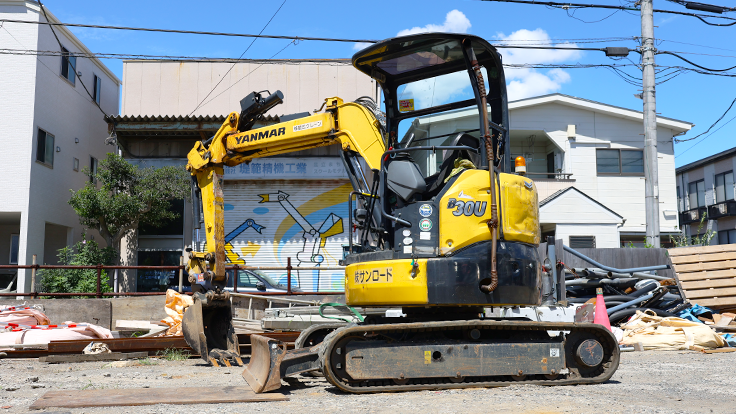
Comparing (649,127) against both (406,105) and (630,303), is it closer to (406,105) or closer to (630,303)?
(630,303)

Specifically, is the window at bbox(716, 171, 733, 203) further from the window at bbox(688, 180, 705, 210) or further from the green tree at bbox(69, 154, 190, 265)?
the green tree at bbox(69, 154, 190, 265)

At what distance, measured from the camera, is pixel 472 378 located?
6.40 metres

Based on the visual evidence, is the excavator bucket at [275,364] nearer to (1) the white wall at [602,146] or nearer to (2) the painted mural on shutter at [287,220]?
(2) the painted mural on shutter at [287,220]

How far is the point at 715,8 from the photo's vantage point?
14984mm

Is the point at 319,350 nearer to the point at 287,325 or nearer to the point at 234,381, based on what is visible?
the point at 234,381

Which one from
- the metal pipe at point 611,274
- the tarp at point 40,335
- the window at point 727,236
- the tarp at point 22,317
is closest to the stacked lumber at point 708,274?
the metal pipe at point 611,274

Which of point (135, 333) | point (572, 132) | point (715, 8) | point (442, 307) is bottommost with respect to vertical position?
point (135, 333)

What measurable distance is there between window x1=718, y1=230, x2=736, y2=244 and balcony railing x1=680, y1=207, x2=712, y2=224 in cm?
145

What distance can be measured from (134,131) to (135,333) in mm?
8873

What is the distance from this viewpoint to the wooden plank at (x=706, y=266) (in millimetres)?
12430

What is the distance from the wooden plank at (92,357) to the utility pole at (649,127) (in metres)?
11.8

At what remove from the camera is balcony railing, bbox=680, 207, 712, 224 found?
1389 inches

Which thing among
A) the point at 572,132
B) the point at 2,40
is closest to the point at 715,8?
the point at 572,132

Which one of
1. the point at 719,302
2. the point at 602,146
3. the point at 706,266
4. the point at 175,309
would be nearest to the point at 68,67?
the point at 175,309
